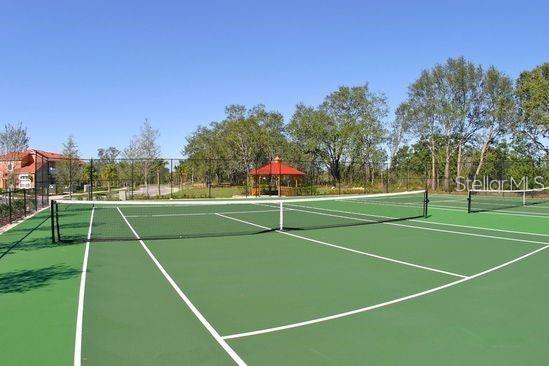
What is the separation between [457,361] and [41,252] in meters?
9.94

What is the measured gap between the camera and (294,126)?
5269 cm

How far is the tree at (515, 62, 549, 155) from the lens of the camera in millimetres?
37562

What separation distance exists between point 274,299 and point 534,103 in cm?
3882

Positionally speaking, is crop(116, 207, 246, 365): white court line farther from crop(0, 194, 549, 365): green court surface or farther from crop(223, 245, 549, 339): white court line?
crop(223, 245, 549, 339): white court line

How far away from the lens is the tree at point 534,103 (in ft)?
123

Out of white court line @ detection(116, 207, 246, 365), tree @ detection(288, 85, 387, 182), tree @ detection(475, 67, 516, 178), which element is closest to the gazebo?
tree @ detection(288, 85, 387, 182)

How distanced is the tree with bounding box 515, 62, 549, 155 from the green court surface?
1144 inches

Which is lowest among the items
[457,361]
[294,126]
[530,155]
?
[457,361]

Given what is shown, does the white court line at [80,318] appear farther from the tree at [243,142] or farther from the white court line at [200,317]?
the tree at [243,142]

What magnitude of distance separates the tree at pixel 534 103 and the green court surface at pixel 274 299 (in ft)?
95.3

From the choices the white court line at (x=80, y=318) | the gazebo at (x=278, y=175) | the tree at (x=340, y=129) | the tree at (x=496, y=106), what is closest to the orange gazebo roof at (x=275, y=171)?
the gazebo at (x=278, y=175)

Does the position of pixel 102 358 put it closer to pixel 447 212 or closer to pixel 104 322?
pixel 104 322

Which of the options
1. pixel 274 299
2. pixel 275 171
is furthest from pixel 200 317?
pixel 275 171

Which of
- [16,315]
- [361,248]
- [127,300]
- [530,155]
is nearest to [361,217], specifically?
[361,248]
